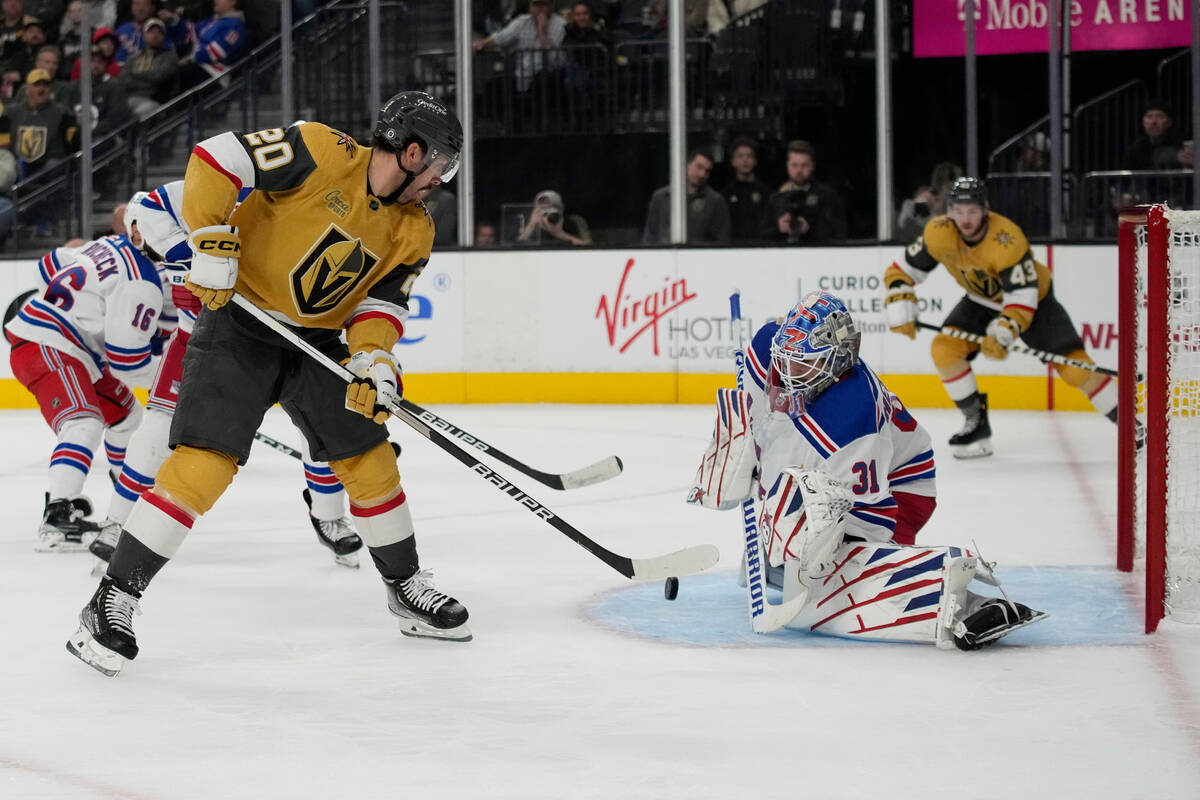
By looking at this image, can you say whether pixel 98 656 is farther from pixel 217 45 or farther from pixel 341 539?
pixel 217 45

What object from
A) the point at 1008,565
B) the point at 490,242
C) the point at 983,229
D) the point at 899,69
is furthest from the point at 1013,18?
the point at 1008,565

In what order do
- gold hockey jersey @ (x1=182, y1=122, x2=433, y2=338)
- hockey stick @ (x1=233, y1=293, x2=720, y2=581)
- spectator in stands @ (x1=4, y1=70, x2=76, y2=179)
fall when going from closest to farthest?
gold hockey jersey @ (x1=182, y1=122, x2=433, y2=338)
hockey stick @ (x1=233, y1=293, x2=720, y2=581)
spectator in stands @ (x1=4, y1=70, x2=76, y2=179)

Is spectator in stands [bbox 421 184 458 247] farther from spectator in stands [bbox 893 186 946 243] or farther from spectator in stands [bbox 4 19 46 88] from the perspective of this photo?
spectator in stands [bbox 4 19 46 88]

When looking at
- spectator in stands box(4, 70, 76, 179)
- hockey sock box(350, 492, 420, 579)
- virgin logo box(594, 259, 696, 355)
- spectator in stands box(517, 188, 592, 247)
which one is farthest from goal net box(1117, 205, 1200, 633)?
spectator in stands box(4, 70, 76, 179)

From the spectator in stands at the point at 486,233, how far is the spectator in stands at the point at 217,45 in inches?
87.9

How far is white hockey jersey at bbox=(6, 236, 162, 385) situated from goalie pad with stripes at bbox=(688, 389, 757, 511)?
1721 millimetres

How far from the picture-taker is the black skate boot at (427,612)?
323cm

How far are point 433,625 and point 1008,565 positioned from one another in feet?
4.93

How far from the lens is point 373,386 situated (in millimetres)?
3041

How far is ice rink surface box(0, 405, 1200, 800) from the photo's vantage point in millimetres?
2363

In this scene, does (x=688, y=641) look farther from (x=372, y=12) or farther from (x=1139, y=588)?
(x=372, y=12)

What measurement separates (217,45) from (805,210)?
3778mm

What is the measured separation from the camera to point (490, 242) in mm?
8117

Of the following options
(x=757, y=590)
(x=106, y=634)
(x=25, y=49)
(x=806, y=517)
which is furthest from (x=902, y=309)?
(x=25, y=49)
